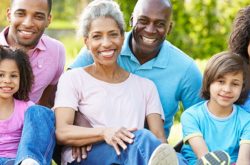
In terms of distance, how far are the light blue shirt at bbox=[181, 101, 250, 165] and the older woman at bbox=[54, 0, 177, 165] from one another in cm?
22

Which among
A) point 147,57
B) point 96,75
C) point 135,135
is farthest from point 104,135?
point 147,57

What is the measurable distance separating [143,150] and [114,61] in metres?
0.76

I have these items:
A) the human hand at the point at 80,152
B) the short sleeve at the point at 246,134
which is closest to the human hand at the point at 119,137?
the human hand at the point at 80,152

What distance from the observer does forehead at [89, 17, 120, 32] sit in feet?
13.8

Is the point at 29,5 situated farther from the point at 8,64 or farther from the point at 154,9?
the point at 154,9

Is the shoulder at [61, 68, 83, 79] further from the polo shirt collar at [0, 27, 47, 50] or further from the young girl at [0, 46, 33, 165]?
the polo shirt collar at [0, 27, 47, 50]

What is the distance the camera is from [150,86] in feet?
14.4

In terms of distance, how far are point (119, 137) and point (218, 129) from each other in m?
0.73

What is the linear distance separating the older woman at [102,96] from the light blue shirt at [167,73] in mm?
186

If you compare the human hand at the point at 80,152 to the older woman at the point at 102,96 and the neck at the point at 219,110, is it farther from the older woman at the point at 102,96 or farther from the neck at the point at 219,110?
the neck at the point at 219,110

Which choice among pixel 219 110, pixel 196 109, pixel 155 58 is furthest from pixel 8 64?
pixel 219 110

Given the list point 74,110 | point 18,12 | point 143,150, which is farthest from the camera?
point 18,12

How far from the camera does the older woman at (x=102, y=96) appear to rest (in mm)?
4016

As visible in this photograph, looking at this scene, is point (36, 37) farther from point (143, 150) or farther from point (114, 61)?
point (143, 150)
